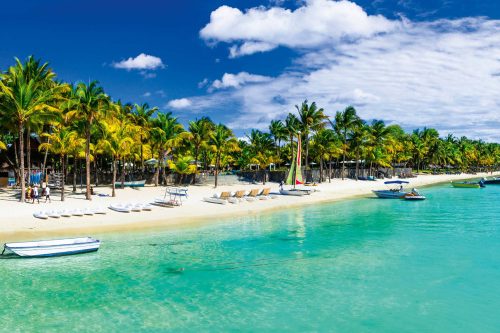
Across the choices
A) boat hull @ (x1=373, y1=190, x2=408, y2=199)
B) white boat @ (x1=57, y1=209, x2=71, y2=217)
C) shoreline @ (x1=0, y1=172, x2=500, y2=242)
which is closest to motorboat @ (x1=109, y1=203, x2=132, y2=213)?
shoreline @ (x1=0, y1=172, x2=500, y2=242)

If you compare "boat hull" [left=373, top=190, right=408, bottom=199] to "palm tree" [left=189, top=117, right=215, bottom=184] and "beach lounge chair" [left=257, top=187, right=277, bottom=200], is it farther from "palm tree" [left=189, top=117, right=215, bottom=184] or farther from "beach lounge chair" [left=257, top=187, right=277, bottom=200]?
"palm tree" [left=189, top=117, right=215, bottom=184]

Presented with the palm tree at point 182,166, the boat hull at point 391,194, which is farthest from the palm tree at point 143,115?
the boat hull at point 391,194

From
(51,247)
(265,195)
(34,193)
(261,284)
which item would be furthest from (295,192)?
(51,247)

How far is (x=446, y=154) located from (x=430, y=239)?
100m

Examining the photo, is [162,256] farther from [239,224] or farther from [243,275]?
[239,224]

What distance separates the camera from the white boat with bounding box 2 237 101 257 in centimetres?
1667

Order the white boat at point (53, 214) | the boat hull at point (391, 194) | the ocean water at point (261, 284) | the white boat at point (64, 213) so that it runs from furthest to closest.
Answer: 1. the boat hull at point (391, 194)
2. the white boat at point (64, 213)
3. the white boat at point (53, 214)
4. the ocean water at point (261, 284)

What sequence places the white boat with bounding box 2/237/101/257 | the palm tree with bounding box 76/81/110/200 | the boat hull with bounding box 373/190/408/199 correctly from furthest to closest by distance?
the boat hull with bounding box 373/190/408/199 → the palm tree with bounding box 76/81/110/200 → the white boat with bounding box 2/237/101/257

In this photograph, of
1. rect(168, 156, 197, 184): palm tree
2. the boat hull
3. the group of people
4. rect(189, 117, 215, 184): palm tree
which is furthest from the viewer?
rect(189, 117, 215, 184): palm tree

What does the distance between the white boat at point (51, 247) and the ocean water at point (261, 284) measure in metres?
0.34

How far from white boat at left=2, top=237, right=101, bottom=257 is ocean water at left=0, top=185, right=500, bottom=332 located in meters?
0.34

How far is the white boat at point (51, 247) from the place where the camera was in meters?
16.7

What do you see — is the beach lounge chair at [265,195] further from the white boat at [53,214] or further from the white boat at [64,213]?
the white boat at [53,214]

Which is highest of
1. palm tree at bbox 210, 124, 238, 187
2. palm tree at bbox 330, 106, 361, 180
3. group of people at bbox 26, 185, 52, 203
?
palm tree at bbox 330, 106, 361, 180
